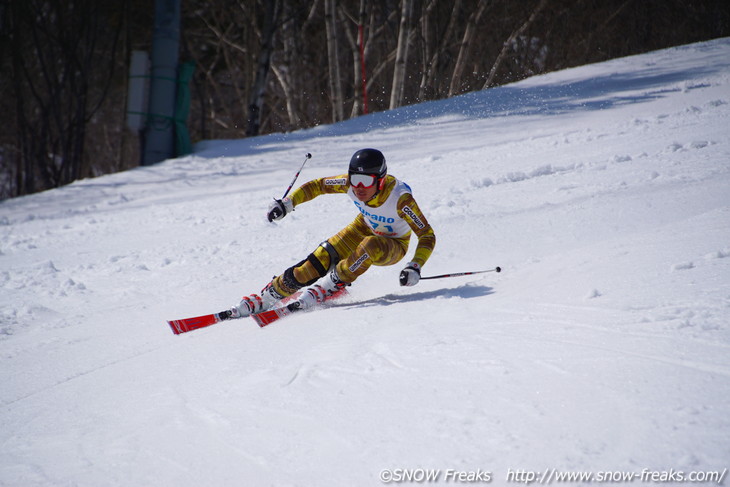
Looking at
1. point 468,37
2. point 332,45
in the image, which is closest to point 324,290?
point 332,45

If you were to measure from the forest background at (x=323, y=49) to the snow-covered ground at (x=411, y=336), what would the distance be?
876 cm

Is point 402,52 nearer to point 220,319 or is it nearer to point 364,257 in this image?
point 364,257

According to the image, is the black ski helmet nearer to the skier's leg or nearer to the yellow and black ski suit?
the yellow and black ski suit

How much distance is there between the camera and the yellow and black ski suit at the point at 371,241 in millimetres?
4336

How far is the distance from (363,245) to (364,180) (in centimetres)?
48

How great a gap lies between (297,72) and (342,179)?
1493 cm

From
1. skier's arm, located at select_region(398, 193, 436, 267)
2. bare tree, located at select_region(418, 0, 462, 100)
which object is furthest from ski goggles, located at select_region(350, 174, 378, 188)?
bare tree, located at select_region(418, 0, 462, 100)

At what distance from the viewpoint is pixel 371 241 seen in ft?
14.2

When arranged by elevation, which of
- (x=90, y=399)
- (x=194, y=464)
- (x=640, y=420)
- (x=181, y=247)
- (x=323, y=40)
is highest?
(x=323, y=40)

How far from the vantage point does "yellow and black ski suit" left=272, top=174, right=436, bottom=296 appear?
4.34 meters

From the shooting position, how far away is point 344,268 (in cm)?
434

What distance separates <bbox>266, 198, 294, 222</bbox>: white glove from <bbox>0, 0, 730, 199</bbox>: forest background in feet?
33.8

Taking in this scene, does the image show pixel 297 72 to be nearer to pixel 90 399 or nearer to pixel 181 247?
pixel 181 247

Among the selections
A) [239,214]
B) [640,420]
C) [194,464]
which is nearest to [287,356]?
[194,464]
